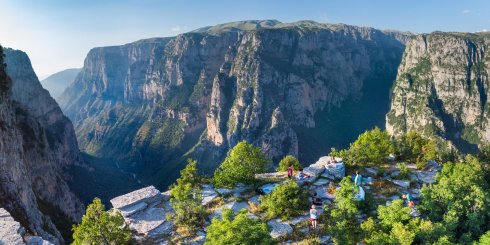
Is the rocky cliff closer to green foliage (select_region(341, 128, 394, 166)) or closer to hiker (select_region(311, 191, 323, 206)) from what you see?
hiker (select_region(311, 191, 323, 206))

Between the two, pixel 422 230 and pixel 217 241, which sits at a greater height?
pixel 217 241

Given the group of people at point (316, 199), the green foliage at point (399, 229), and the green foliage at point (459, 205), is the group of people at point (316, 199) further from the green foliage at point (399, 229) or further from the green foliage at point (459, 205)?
the green foliage at point (399, 229)

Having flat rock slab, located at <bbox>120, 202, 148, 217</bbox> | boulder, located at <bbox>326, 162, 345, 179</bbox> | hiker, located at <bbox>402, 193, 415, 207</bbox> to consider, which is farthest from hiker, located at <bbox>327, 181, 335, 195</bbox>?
flat rock slab, located at <bbox>120, 202, 148, 217</bbox>

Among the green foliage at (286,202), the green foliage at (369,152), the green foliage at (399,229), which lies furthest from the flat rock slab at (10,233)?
the green foliage at (369,152)

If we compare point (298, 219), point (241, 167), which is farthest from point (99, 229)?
point (241, 167)

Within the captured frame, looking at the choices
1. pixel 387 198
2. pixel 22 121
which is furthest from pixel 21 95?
pixel 387 198

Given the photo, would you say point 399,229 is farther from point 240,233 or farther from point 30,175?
point 30,175

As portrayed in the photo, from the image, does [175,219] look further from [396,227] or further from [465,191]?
[465,191]
